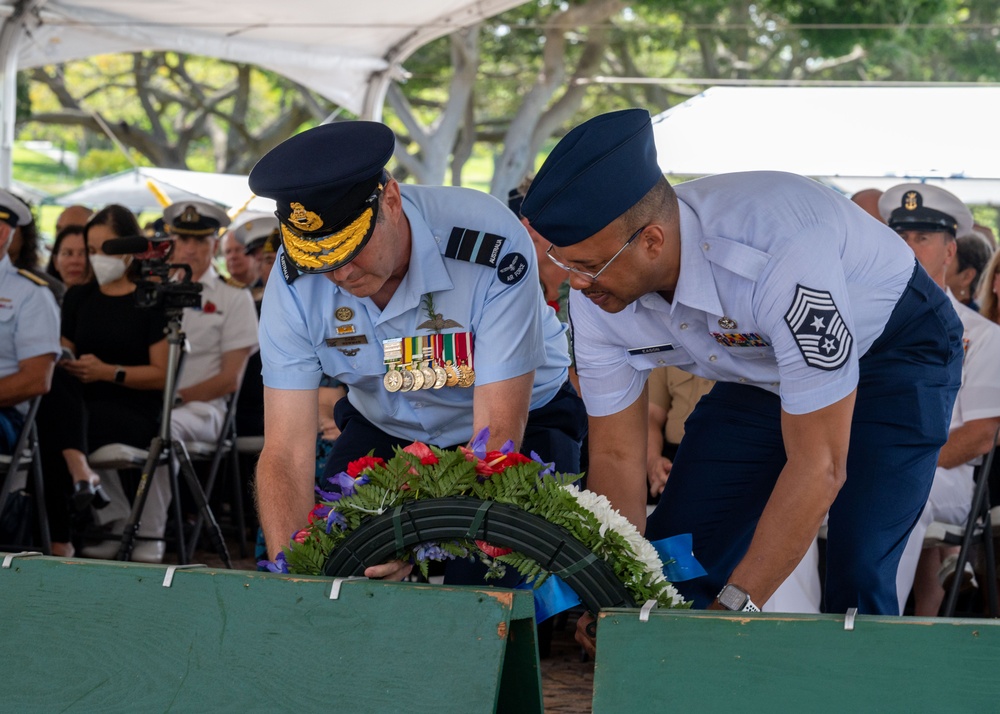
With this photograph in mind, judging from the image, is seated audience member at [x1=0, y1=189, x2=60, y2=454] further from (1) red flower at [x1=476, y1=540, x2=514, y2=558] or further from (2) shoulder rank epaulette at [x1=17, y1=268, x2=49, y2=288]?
(1) red flower at [x1=476, y1=540, x2=514, y2=558]

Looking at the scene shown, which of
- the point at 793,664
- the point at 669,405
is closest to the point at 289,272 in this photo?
the point at 793,664

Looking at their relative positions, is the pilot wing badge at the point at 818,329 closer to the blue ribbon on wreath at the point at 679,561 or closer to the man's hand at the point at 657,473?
the blue ribbon on wreath at the point at 679,561

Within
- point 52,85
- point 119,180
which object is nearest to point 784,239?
point 119,180

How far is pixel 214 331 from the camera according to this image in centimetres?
605

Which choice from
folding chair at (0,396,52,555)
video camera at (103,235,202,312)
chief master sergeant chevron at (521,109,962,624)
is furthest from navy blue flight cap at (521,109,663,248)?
folding chair at (0,396,52,555)

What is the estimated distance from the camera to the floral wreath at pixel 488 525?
1835 mm

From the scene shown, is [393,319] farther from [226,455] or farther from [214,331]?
[226,455]

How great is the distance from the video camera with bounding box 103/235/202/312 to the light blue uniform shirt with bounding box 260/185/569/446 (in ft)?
7.29

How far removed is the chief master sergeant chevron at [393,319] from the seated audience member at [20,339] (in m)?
2.63

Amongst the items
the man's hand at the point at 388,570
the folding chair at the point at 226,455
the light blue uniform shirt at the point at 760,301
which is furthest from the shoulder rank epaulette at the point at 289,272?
the folding chair at the point at 226,455

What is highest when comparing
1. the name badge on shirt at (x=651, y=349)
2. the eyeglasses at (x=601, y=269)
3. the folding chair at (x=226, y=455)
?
the eyeglasses at (x=601, y=269)

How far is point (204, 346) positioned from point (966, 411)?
3688mm

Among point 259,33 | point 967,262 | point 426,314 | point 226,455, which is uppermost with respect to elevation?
point 259,33

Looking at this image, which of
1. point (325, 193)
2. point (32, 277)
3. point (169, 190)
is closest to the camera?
point (325, 193)
